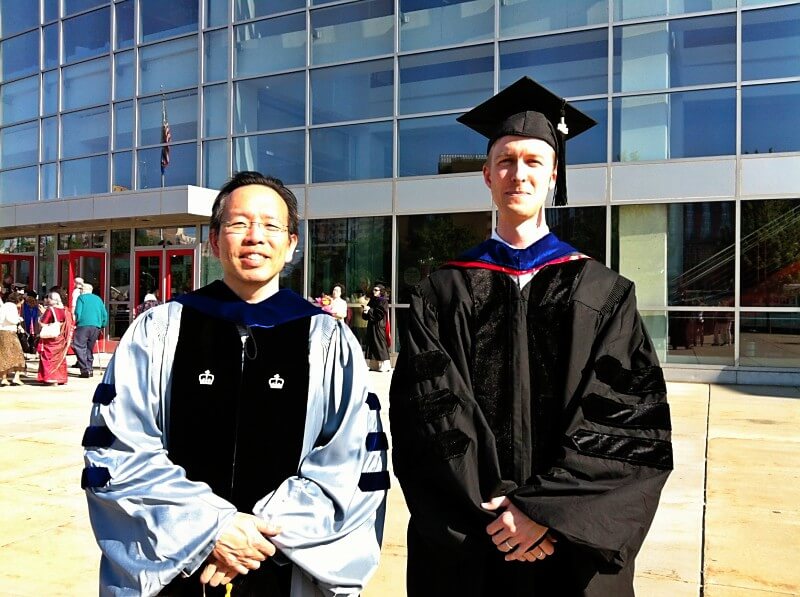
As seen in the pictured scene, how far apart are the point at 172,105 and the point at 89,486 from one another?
1611cm

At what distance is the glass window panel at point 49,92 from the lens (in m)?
18.7

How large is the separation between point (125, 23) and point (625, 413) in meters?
18.6

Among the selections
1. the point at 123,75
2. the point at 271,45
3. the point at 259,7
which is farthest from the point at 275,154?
the point at 123,75

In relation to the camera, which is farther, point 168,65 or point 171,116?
point 168,65

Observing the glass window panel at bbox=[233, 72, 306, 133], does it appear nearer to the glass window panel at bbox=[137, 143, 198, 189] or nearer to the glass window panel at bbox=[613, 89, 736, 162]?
the glass window panel at bbox=[137, 143, 198, 189]

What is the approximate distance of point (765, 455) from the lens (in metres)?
6.34

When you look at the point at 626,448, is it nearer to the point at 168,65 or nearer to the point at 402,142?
the point at 402,142

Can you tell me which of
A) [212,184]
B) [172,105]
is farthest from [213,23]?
[212,184]

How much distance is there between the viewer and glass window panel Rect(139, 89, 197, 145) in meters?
16.2

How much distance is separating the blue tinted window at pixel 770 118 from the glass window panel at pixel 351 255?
6685 mm

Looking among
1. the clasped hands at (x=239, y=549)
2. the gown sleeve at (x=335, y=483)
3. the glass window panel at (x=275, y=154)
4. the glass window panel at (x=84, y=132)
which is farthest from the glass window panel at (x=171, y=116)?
the clasped hands at (x=239, y=549)

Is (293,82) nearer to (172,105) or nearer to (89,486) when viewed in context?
(172,105)

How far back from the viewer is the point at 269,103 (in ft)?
50.1

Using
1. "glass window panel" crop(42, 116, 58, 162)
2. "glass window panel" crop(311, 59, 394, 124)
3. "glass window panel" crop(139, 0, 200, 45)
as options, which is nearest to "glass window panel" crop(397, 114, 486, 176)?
"glass window panel" crop(311, 59, 394, 124)
